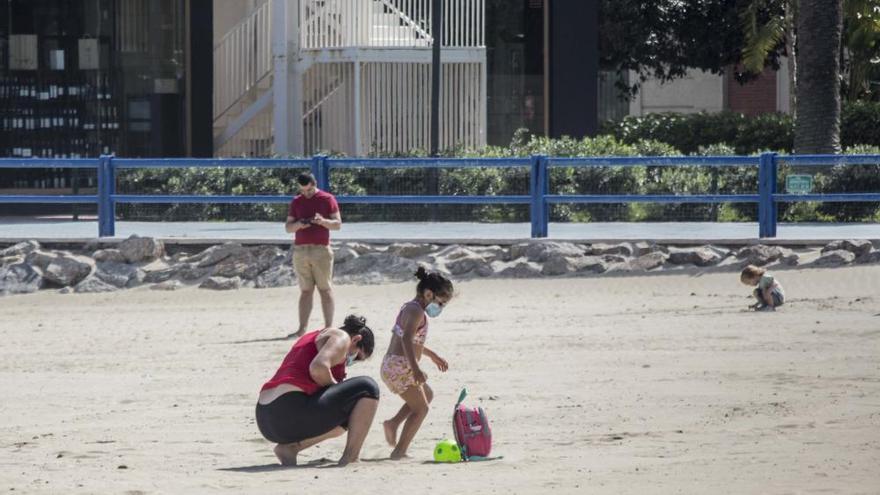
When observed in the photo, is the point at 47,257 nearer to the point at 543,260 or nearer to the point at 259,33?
the point at 543,260

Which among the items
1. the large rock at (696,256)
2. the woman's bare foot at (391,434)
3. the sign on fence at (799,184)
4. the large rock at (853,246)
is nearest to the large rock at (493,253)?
the large rock at (696,256)

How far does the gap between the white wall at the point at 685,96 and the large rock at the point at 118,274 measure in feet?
72.3

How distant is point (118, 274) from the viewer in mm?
20641

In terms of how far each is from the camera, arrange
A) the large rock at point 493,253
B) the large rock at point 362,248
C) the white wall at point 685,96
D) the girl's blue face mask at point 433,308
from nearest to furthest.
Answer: the girl's blue face mask at point 433,308, the large rock at point 493,253, the large rock at point 362,248, the white wall at point 685,96

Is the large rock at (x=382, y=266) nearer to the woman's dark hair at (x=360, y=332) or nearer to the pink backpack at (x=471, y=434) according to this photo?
the pink backpack at (x=471, y=434)

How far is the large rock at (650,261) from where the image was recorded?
768 inches

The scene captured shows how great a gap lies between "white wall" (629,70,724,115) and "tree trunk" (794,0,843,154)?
17114 mm

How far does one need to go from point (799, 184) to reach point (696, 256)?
62.0 inches

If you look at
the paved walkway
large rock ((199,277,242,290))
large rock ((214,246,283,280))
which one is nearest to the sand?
large rock ((199,277,242,290))

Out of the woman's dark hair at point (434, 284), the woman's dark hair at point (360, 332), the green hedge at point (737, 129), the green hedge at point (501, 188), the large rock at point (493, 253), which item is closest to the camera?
the woman's dark hair at point (360, 332)

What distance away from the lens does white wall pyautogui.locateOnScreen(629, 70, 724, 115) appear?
41156 mm

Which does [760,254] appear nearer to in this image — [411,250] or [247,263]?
[411,250]

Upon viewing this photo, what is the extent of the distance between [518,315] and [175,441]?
648cm

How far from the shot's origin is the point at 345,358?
10086 mm
